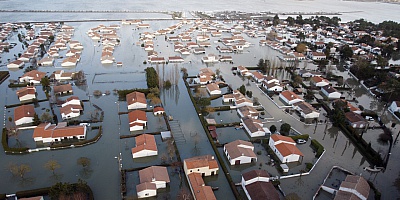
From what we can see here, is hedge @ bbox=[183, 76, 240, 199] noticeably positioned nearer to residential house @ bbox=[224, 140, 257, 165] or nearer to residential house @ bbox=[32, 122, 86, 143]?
residential house @ bbox=[224, 140, 257, 165]

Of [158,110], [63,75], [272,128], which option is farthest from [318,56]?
[63,75]

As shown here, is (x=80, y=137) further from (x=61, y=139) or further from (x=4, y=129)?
(x=4, y=129)

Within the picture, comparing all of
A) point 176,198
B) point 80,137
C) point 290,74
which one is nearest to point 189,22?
point 290,74

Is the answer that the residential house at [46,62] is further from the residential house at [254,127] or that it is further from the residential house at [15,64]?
the residential house at [254,127]

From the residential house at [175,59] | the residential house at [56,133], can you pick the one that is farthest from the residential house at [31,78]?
the residential house at [175,59]

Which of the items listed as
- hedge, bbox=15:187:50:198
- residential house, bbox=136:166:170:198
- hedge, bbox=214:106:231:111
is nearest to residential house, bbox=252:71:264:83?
hedge, bbox=214:106:231:111

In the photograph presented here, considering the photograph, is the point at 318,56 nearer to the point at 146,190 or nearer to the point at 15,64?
the point at 146,190
